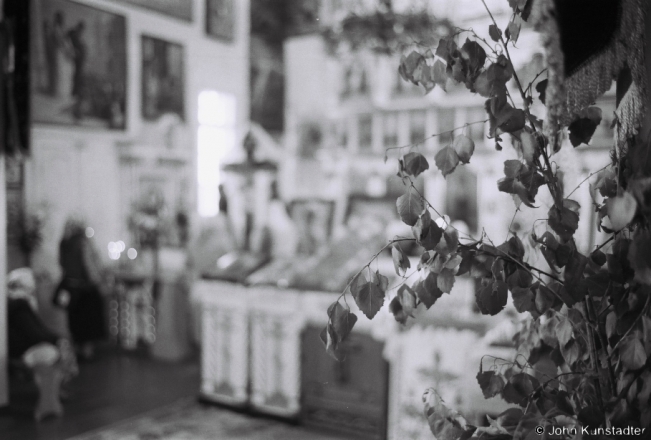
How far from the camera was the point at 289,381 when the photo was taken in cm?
414

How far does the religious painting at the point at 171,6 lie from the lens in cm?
574

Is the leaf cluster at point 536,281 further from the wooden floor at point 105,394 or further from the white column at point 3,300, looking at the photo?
the white column at point 3,300

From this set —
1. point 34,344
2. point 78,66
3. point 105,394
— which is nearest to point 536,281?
point 34,344

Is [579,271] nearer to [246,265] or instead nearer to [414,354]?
[414,354]

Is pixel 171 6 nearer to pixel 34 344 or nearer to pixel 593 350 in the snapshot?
pixel 34 344

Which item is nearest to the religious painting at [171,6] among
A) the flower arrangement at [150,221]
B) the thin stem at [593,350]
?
the flower arrangement at [150,221]

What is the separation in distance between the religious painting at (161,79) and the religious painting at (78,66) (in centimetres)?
31

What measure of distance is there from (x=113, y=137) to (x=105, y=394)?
2.33 m

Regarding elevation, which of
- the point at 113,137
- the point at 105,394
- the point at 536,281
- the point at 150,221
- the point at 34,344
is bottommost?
the point at 105,394

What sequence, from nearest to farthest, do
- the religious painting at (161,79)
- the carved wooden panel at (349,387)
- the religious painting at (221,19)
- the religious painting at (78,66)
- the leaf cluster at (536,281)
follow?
1. the leaf cluster at (536,281)
2. the carved wooden panel at (349,387)
3. the religious painting at (78,66)
4. the religious painting at (161,79)
5. the religious painting at (221,19)

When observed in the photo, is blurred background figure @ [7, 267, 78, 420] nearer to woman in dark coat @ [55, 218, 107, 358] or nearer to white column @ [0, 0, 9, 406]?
white column @ [0, 0, 9, 406]

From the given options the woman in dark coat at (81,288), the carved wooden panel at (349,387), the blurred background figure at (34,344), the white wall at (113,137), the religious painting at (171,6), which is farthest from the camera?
the religious painting at (171,6)

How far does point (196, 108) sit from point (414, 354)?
4088 millimetres

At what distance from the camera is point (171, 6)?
6039 mm
